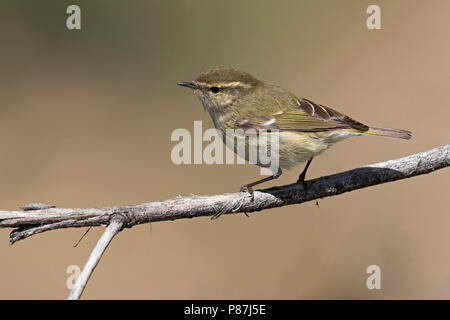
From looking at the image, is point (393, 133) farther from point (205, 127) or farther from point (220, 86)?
point (205, 127)

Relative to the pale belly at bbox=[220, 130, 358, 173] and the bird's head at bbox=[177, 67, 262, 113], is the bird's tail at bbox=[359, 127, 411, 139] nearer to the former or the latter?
the pale belly at bbox=[220, 130, 358, 173]

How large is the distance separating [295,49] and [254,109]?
170 inches

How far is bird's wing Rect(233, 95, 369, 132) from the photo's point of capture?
11.8 ft

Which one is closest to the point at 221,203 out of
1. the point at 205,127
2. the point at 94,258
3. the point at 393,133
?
the point at 94,258

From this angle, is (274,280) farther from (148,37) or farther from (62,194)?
(148,37)

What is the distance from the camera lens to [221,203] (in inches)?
113

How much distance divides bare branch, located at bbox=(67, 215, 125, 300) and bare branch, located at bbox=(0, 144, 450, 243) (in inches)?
2.1

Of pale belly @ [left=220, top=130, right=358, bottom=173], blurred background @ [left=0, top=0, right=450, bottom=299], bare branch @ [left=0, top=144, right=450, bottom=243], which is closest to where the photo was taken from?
bare branch @ [left=0, top=144, right=450, bottom=243]

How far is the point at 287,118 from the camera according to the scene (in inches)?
148

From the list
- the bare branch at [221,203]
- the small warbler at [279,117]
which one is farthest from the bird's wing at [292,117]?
the bare branch at [221,203]

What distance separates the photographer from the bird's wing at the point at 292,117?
3604mm

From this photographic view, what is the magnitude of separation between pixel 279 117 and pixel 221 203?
1.14m

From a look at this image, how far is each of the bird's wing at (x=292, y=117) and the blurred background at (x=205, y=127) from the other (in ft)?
4.33

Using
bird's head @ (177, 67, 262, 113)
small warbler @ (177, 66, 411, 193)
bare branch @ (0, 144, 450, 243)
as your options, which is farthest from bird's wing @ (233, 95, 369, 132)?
bare branch @ (0, 144, 450, 243)
